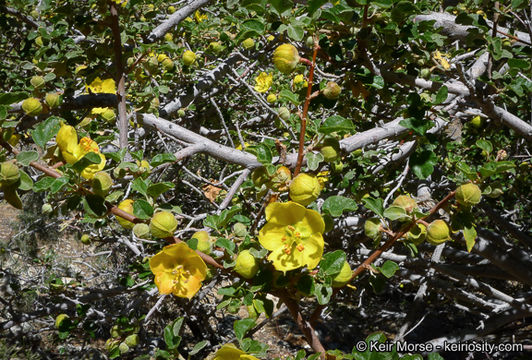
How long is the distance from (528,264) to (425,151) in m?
1.30

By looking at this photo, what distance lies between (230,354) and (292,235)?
0.37m

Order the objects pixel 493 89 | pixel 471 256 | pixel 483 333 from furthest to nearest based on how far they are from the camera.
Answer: pixel 471 256 < pixel 483 333 < pixel 493 89

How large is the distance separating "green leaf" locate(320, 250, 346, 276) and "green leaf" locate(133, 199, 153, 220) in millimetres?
481

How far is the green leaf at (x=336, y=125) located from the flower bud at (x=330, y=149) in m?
0.05

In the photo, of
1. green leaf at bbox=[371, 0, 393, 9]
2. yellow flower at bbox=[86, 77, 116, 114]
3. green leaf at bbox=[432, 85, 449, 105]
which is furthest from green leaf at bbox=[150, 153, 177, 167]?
yellow flower at bbox=[86, 77, 116, 114]

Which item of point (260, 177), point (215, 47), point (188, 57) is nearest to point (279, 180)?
point (260, 177)

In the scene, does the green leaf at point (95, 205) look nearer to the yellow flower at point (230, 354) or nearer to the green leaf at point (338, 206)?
the yellow flower at point (230, 354)

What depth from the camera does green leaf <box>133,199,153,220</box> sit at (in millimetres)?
1086

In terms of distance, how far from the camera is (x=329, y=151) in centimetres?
118

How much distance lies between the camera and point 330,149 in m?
1.18

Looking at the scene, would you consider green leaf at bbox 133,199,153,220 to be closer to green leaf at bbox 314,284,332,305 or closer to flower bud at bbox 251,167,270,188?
flower bud at bbox 251,167,270,188

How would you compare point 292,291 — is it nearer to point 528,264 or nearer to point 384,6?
point 384,6

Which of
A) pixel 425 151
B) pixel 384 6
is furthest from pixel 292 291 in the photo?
pixel 384 6

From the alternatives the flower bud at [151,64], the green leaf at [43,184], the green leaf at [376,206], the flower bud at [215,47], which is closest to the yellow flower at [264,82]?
the flower bud at [215,47]
